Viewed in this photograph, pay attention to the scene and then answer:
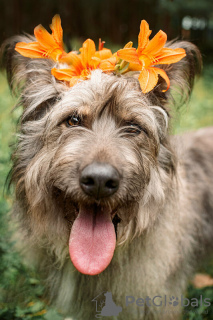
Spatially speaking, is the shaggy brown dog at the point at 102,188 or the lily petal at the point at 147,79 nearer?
the shaggy brown dog at the point at 102,188

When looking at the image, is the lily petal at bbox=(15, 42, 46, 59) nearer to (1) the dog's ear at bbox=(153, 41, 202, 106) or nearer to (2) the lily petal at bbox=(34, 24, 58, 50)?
(2) the lily petal at bbox=(34, 24, 58, 50)

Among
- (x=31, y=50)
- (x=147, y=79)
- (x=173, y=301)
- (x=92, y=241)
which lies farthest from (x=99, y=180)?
(x=173, y=301)

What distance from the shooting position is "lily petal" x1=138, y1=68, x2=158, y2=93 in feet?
7.91

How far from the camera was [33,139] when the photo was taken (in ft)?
8.54

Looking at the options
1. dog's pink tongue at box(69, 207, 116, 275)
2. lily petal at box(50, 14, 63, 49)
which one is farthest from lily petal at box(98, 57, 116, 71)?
dog's pink tongue at box(69, 207, 116, 275)

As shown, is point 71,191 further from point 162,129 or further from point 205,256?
point 205,256

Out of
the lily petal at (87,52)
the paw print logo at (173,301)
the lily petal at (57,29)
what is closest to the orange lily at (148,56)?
the lily petal at (87,52)

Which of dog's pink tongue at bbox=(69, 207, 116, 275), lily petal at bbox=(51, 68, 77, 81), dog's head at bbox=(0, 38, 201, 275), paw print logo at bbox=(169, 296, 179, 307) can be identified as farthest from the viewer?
paw print logo at bbox=(169, 296, 179, 307)

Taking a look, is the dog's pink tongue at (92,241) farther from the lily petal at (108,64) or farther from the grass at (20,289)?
the lily petal at (108,64)

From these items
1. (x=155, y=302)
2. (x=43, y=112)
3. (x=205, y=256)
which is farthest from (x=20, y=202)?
(x=205, y=256)

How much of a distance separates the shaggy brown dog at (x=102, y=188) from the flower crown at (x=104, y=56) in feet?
0.31

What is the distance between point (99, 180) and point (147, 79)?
825 mm

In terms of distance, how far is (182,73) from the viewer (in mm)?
2758

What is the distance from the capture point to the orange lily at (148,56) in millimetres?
2426
